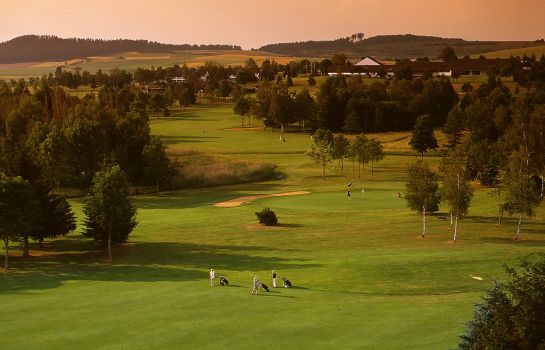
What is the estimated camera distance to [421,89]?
162000 millimetres

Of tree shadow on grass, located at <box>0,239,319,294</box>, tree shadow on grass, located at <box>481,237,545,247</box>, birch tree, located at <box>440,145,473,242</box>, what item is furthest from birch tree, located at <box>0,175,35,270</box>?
tree shadow on grass, located at <box>481,237,545,247</box>

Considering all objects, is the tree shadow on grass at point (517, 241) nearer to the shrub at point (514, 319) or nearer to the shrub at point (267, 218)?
the shrub at point (267, 218)

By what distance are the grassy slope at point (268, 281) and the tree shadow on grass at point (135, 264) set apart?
0.14 m

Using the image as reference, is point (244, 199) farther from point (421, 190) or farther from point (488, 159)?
point (488, 159)

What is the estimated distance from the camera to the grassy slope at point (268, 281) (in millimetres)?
31922

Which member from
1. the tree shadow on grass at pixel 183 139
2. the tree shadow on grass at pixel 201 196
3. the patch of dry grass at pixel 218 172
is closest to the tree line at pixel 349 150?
the patch of dry grass at pixel 218 172

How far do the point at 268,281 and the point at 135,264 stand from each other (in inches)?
510

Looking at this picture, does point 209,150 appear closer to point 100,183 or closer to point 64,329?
point 100,183

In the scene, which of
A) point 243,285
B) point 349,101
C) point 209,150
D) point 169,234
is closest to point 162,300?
point 243,285

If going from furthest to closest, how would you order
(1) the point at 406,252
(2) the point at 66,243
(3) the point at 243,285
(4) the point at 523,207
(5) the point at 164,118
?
(5) the point at 164,118, (2) the point at 66,243, (4) the point at 523,207, (1) the point at 406,252, (3) the point at 243,285

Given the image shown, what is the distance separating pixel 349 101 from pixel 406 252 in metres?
97.0

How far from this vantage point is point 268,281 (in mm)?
43719

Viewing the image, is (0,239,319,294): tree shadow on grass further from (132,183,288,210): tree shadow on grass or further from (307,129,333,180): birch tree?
(307,129,333,180): birch tree

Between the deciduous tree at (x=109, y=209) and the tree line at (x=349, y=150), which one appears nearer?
the deciduous tree at (x=109, y=209)
